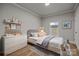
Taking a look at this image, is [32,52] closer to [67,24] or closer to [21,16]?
[21,16]

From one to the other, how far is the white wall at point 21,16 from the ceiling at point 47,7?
4.0 inches

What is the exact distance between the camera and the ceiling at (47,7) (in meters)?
1.12

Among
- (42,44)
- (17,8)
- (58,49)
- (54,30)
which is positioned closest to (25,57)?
(42,44)

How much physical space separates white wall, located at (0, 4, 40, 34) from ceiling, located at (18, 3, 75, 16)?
10cm

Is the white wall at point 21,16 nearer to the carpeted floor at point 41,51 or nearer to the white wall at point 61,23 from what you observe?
the white wall at point 61,23

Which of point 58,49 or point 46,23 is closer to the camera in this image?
point 58,49

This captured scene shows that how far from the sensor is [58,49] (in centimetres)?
113

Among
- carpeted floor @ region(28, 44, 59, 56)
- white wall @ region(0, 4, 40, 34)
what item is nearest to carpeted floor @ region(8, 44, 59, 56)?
carpeted floor @ region(28, 44, 59, 56)

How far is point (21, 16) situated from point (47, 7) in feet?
1.51

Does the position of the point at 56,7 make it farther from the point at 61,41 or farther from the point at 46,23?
the point at 61,41

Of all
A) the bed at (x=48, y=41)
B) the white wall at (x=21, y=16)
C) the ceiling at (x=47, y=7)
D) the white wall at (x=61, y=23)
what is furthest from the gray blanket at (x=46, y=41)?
the ceiling at (x=47, y=7)

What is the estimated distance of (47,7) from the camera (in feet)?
3.83

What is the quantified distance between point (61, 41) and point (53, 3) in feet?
2.08

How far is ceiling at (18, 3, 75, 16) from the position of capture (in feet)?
3.67
